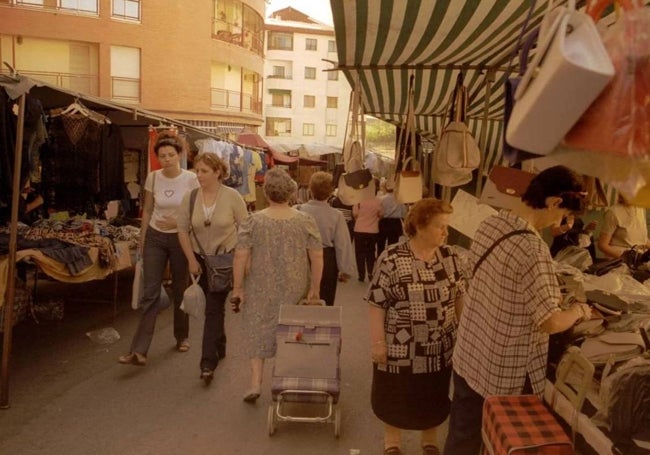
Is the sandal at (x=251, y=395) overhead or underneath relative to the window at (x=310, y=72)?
underneath

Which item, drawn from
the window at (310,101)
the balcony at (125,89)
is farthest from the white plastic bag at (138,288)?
the window at (310,101)

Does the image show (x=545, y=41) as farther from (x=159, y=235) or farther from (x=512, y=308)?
(x=159, y=235)

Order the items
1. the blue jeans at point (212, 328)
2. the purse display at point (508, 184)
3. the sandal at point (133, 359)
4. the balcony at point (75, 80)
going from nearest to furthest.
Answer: the purse display at point (508, 184)
the blue jeans at point (212, 328)
the sandal at point (133, 359)
the balcony at point (75, 80)

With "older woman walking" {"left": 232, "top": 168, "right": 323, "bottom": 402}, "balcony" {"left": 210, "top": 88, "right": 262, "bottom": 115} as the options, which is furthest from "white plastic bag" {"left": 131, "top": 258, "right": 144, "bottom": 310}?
"balcony" {"left": 210, "top": 88, "right": 262, "bottom": 115}

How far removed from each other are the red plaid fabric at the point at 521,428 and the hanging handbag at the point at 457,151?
1.88 m

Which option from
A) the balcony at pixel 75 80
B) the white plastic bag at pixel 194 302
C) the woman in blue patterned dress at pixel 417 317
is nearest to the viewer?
the woman in blue patterned dress at pixel 417 317

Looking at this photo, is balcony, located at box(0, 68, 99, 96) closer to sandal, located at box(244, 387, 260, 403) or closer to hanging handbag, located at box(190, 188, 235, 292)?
hanging handbag, located at box(190, 188, 235, 292)

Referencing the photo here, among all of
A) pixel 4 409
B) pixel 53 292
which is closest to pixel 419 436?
pixel 4 409

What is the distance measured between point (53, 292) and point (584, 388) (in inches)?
302

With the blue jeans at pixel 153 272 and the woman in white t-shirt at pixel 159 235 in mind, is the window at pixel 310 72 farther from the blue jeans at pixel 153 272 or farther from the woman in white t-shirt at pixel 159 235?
the blue jeans at pixel 153 272

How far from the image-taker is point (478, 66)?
418 cm

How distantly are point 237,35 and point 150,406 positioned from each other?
2943 cm

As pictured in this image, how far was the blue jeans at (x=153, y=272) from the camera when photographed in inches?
214

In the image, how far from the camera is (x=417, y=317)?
11.3 ft
